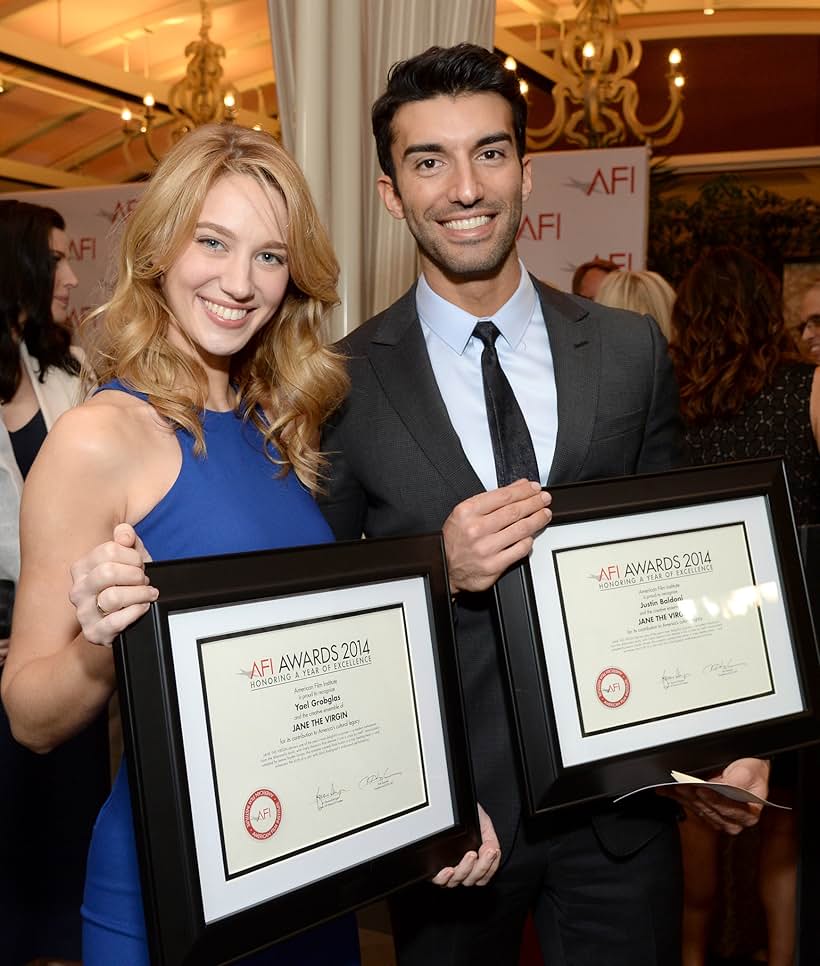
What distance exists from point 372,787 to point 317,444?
0.63 metres

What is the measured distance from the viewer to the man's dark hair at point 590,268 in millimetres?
4539

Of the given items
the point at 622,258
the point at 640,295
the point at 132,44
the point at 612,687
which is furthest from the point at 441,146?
the point at 132,44

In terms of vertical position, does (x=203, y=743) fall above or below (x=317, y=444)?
below

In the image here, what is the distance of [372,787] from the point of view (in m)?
1.30

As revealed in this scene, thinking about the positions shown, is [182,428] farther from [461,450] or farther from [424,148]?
[424,148]

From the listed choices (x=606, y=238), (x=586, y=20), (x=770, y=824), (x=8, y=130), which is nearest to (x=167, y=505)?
(x=770, y=824)

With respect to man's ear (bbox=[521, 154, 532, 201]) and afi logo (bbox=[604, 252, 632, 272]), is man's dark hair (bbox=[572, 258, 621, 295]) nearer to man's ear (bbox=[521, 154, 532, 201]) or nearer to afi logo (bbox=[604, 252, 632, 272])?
afi logo (bbox=[604, 252, 632, 272])

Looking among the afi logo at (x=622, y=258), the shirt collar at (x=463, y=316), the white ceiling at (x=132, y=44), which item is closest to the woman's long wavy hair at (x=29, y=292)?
the shirt collar at (x=463, y=316)

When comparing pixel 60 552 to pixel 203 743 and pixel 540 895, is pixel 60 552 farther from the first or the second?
pixel 540 895

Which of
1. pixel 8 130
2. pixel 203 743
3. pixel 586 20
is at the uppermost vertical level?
pixel 8 130

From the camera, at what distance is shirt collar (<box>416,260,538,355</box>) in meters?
1.84
